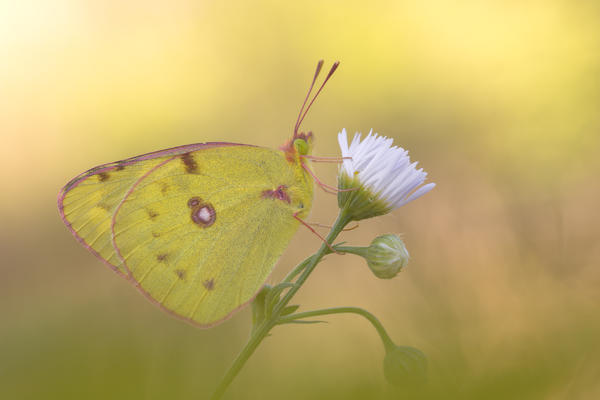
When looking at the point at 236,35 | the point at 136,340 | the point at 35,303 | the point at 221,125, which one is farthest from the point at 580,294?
the point at 236,35

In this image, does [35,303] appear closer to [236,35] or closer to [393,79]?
[393,79]

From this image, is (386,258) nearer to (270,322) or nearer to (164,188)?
(270,322)

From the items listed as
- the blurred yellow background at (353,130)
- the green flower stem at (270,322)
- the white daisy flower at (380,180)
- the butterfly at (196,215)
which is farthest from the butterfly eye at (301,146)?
the blurred yellow background at (353,130)

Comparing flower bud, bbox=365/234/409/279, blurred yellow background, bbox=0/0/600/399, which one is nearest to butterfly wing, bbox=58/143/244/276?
blurred yellow background, bbox=0/0/600/399

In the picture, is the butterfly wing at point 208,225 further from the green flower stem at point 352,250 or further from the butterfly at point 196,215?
the green flower stem at point 352,250

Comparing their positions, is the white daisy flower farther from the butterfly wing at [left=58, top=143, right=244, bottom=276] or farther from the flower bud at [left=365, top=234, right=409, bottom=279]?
the butterfly wing at [left=58, top=143, right=244, bottom=276]

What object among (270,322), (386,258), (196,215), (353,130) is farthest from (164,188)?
(353,130)
